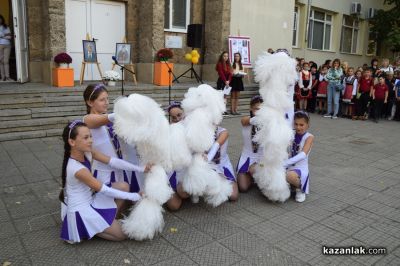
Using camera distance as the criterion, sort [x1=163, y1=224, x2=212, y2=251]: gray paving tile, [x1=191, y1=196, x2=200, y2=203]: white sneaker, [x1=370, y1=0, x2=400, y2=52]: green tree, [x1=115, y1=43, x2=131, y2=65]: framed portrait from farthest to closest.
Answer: [x1=370, y1=0, x2=400, y2=52]: green tree → [x1=115, y1=43, x2=131, y2=65]: framed portrait → [x1=191, y1=196, x2=200, y2=203]: white sneaker → [x1=163, y1=224, x2=212, y2=251]: gray paving tile

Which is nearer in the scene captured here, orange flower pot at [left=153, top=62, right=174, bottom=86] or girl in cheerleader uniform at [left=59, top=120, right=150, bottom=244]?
girl in cheerleader uniform at [left=59, top=120, right=150, bottom=244]

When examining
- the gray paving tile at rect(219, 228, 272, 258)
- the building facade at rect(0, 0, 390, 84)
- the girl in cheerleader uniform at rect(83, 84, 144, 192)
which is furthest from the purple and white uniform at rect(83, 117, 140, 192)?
the building facade at rect(0, 0, 390, 84)

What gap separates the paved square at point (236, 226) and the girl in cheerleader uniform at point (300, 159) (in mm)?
220

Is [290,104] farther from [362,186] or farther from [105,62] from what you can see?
[105,62]

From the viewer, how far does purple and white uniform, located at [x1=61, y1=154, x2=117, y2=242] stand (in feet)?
10.7

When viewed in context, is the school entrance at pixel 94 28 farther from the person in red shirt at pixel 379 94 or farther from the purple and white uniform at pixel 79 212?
the purple and white uniform at pixel 79 212

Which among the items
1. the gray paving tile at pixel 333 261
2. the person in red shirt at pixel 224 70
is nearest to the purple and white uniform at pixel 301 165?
the gray paving tile at pixel 333 261

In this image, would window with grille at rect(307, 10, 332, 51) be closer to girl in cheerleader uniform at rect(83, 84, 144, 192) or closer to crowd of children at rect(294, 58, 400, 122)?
crowd of children at rect(294, 58, 400, 122)

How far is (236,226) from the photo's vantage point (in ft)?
12.6

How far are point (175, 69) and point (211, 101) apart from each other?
920cm

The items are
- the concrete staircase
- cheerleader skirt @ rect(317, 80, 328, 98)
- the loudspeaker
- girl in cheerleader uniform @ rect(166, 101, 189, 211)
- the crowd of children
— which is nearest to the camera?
girl in cheerleader uniform @ rect(166, 101, 189, 211)

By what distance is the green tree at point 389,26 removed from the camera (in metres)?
17.7

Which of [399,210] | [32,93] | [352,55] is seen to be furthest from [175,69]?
[352,55]

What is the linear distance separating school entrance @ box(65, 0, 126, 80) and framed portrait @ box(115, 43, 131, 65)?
115 centimetres
